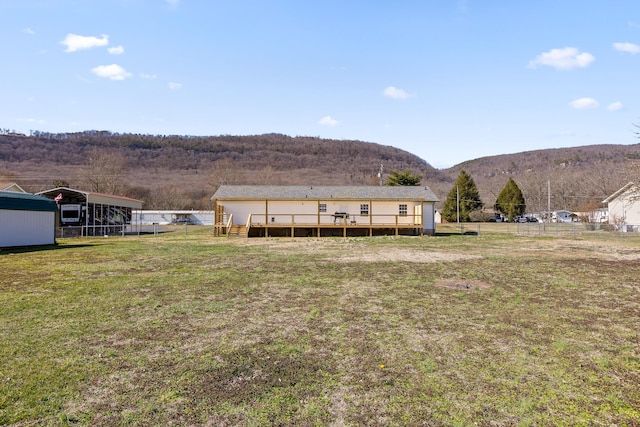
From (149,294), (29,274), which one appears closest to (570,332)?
(149,294)

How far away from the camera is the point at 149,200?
62.3 meters

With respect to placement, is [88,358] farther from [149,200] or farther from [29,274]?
[149,200]

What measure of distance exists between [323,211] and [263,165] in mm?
77297

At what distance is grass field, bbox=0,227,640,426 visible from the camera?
334 cm

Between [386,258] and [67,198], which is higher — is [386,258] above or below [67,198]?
below

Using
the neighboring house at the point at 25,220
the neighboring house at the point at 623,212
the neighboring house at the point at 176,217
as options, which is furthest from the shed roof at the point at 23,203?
the neighboring house at the point at 623,212

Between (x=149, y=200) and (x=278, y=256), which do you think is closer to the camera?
(x=278, y=256)

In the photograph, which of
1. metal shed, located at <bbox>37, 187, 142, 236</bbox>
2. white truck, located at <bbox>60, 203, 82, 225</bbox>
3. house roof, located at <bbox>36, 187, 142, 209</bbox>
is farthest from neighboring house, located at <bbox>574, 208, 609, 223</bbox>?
white truck, located at <bbox>60, 203, 82, 225</bbox>

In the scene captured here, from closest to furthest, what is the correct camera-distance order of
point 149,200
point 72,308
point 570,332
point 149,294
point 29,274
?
point 570,332
point 72,308
point 149,294
point 29,274
point 149,200

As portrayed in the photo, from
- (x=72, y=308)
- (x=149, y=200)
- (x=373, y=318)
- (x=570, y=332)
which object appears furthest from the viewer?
(x=149, y=200)

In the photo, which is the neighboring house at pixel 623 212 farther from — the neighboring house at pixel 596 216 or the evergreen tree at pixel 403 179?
the evergreen tree at pixel 403 179

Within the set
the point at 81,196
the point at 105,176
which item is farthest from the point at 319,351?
the point at 105,176

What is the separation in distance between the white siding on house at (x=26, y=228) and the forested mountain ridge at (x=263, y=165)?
34.5 meters

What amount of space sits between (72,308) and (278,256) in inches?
325
